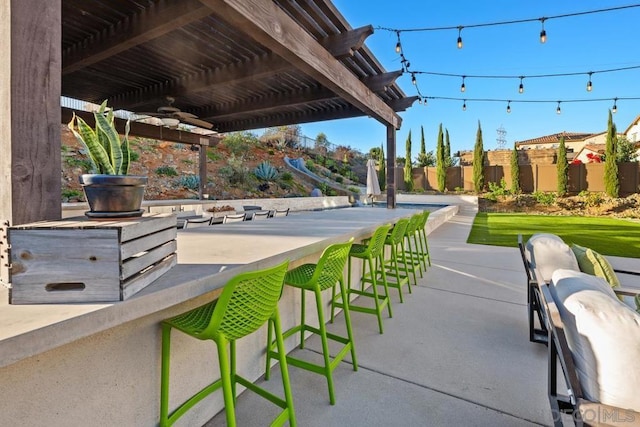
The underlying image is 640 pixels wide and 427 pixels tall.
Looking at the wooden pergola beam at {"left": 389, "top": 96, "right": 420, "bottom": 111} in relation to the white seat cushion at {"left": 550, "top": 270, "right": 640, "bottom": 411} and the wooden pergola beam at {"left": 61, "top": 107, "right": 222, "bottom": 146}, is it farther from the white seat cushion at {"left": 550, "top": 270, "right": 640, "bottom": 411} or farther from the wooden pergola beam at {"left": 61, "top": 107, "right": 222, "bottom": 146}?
the wooden pergola beam at {"left": 61, "top": 107, "right": 222, "bottom": 146}

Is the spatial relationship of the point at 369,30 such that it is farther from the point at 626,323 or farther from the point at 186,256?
A: the point at 626,323

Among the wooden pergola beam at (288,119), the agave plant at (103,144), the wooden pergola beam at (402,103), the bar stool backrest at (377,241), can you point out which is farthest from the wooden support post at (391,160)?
the agave plant at (103,144)

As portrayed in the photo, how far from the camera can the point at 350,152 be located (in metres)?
27.3

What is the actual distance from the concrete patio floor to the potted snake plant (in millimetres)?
1200

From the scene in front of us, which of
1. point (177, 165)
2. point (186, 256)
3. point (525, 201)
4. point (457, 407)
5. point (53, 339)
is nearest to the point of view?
point (53, 339)

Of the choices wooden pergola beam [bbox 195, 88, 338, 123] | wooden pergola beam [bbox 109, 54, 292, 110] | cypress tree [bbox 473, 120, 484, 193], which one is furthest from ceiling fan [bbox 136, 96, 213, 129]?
cypress tree [bbox 473, 120, 484, 193]

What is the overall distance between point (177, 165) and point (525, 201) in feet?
54.1

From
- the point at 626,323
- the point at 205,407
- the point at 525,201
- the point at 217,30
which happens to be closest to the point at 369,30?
the point at 217,30

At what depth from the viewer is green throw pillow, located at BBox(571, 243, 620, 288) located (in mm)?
2137

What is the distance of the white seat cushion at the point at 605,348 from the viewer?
38.7 inches

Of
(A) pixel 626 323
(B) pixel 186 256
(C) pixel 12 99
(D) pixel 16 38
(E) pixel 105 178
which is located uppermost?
(D) pixel 16 38

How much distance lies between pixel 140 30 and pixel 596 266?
406 centimetres

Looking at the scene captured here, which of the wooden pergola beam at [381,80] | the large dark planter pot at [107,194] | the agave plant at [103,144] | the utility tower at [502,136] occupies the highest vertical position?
the utility tower at [502,136]

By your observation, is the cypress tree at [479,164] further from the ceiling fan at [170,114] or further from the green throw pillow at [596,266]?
the green throw pillow at [596,266]
